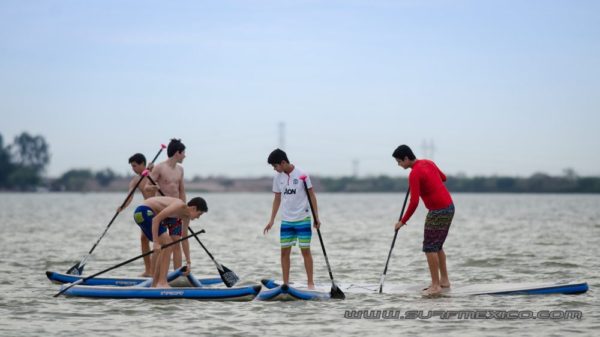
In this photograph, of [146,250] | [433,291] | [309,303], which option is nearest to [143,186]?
[146,250]

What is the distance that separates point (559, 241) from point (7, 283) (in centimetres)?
1929

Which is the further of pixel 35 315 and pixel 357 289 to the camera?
pixel 357 289

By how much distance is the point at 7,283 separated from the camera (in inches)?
635

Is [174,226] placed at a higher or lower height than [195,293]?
higher

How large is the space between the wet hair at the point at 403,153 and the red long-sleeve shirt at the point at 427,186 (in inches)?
6.7

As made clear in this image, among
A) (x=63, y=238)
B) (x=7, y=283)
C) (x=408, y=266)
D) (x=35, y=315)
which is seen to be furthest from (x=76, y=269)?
(x=63, y=238)

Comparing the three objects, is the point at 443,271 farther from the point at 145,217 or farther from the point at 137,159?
the point at 137,159

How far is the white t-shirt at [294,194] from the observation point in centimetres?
1309

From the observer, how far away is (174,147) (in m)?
14.2

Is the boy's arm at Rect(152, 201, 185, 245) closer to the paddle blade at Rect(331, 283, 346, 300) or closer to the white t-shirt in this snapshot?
the white t-shirt

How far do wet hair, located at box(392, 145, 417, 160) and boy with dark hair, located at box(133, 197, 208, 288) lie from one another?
2889mm

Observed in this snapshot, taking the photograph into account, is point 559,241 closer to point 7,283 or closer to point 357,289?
point 357,289

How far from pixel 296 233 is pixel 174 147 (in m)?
2.48

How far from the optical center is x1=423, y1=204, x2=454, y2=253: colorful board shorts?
1332 cm
